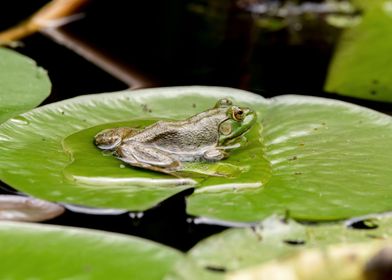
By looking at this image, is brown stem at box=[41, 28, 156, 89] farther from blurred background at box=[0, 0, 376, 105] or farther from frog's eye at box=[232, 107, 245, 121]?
frog's eye at box=[232, 107, 245, 121]

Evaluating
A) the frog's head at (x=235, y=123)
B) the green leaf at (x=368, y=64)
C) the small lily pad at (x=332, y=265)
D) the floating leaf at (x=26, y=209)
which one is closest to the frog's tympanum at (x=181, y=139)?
the frog's head at (x=235, y=123)

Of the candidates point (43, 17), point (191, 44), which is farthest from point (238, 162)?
point (43, 17)

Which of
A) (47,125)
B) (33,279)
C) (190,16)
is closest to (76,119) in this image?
(47,125)

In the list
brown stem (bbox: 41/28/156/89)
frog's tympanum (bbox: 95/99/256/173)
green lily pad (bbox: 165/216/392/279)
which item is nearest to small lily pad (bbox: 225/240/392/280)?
green lily pad (bbox: 165/216/392/279)

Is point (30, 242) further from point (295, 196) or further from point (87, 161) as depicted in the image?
point (295, 196)

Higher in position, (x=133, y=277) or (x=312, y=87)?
(x=312, y=87)

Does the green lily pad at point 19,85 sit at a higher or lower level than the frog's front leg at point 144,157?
higher

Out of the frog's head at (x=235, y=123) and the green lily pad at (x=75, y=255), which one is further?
the frog's head at (x=235, y=123)

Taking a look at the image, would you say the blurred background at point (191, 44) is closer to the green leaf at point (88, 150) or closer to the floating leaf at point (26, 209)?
the green leaf at point (88, 150)
